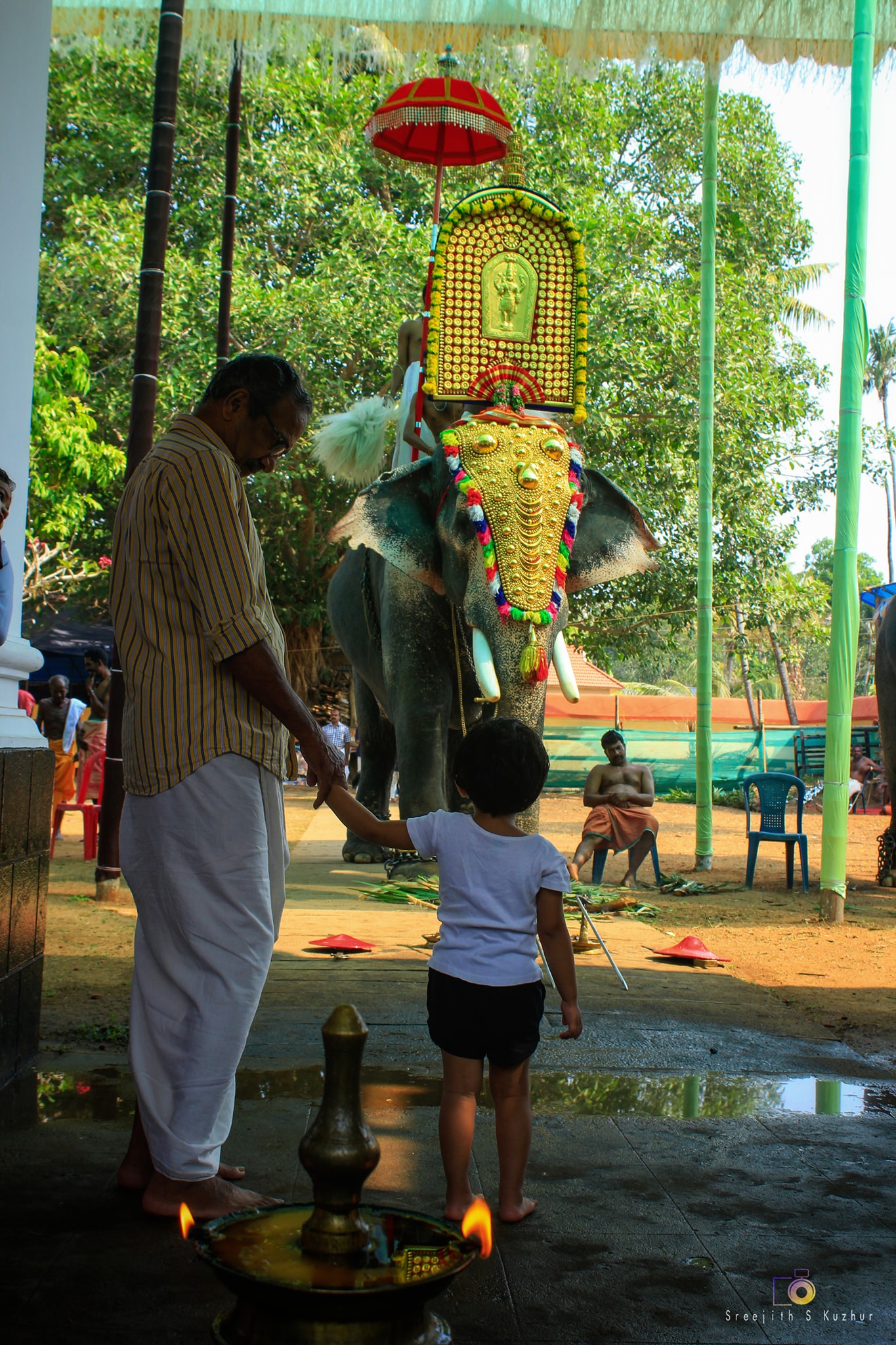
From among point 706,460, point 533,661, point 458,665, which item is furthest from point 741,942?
point 706,460

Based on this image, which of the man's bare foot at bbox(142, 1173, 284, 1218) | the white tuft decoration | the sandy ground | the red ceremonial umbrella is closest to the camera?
the man's bare foot at bbox(142, 1173, 284, 1218)

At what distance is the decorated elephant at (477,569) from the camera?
5.59 meters

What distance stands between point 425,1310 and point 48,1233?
1.12m

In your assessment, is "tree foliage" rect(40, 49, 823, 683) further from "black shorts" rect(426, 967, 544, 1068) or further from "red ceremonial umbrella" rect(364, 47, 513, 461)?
"black shorts" rect(426, 967, 544, 1068)

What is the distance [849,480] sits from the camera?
7.16 m

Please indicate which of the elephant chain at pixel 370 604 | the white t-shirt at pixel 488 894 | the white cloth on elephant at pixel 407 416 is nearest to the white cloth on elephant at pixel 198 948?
the white t-shirt at pixel 488 894

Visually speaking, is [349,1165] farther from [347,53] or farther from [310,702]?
[310,702]

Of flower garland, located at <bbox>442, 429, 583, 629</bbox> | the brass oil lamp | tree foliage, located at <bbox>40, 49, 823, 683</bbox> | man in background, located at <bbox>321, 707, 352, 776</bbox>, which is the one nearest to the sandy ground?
flower garland, located at <bbox>442, 429, 583, 629</bbox>

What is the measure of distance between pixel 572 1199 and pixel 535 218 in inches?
216

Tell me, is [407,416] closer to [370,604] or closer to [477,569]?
[370,604]

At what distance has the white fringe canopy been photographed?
662cm

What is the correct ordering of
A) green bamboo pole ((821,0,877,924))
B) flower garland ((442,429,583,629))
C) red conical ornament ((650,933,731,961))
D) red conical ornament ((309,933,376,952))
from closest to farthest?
red conical ornament ((309,933,376,952)) → flower garland ((442,429,583,629)) → red conical ornament ((650,933,731,961)) → green bamboo pole ((821,0,877,924))

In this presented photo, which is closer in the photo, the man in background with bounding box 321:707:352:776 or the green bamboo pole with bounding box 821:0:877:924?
the green bamboo pole with bounding box 821:0:877:924

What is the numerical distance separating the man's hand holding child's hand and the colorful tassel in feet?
9.69
